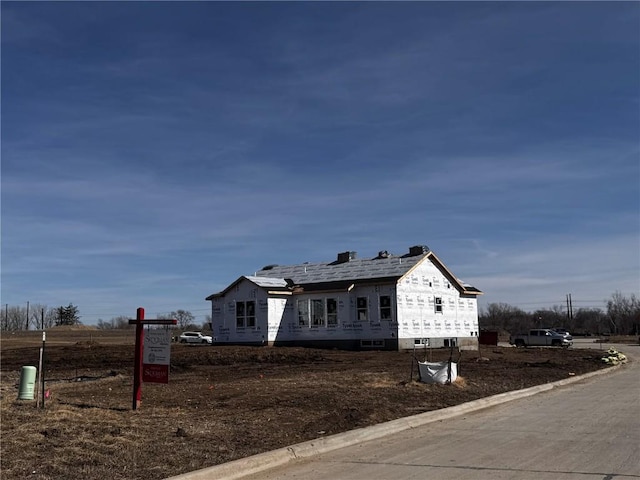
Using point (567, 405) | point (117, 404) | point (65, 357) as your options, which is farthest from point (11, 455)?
point (65, 357)

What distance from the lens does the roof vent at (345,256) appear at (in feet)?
138

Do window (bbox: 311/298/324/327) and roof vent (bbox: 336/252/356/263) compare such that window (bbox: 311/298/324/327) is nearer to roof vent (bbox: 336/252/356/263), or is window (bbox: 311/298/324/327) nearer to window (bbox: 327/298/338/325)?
window (bbox: 327/298/338/325)

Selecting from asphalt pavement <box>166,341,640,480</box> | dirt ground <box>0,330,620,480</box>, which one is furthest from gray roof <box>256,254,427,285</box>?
asphalt pavement <box>166,341,640,480</box>

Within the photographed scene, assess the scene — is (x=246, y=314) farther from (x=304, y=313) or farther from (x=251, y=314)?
(x=304, y=313)

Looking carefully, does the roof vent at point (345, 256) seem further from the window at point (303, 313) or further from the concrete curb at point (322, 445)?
the concrete curb at point (322, 445)

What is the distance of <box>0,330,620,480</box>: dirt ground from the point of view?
8.40 m

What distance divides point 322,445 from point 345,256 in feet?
107

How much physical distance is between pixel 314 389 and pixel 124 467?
816cm

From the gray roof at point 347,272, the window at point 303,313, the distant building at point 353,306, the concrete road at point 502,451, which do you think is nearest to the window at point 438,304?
the distant building at point 353,306

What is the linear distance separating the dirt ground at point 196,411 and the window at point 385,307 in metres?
11.2

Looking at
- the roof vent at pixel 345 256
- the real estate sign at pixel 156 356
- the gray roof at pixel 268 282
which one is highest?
the roof vent at pixel 345 256

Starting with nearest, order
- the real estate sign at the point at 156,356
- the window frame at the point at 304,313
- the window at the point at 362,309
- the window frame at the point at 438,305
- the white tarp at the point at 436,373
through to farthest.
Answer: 1. the real estate sign at the point at 156,356
2. the white tarp at the point at 436,373
3. the window at the point at 362,309
4. the window frame at the point at 304,313
5. the window frame at the point at 438,305

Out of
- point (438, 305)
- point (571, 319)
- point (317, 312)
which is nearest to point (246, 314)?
point (317, 312)

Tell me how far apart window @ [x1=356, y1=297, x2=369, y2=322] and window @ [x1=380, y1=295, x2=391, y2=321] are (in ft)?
3.00
